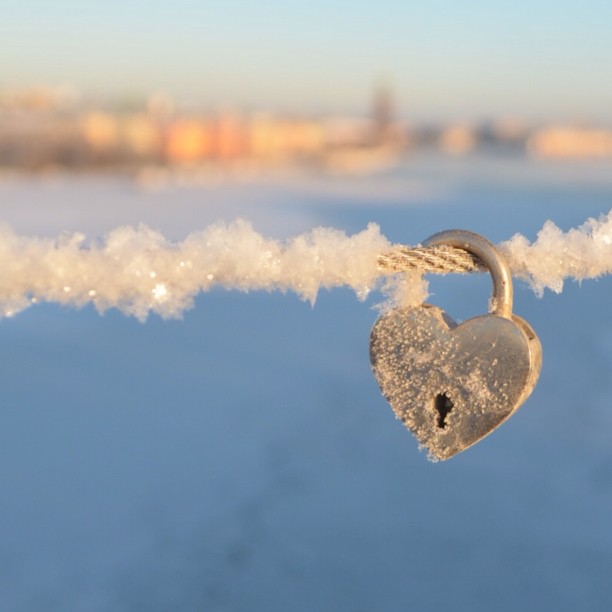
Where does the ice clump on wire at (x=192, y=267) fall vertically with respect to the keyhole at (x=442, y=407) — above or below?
above

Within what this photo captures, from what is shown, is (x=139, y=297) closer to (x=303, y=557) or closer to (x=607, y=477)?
(x=303, y=557)

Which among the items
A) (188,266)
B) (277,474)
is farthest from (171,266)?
(277,474)

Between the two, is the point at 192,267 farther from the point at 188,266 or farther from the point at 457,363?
the point at 457,363

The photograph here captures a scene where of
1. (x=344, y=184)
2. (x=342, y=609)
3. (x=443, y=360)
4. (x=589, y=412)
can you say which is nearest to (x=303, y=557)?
(x=342, y=609)

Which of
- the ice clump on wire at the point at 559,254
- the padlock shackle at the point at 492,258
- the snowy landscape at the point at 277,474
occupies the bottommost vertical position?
the padlock shackle at the point at 492,258

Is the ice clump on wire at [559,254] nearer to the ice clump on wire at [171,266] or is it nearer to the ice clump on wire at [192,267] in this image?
the ice clump on wire at [192,267]

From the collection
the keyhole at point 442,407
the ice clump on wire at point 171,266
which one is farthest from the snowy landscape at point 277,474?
the keyhole at point 442,407
